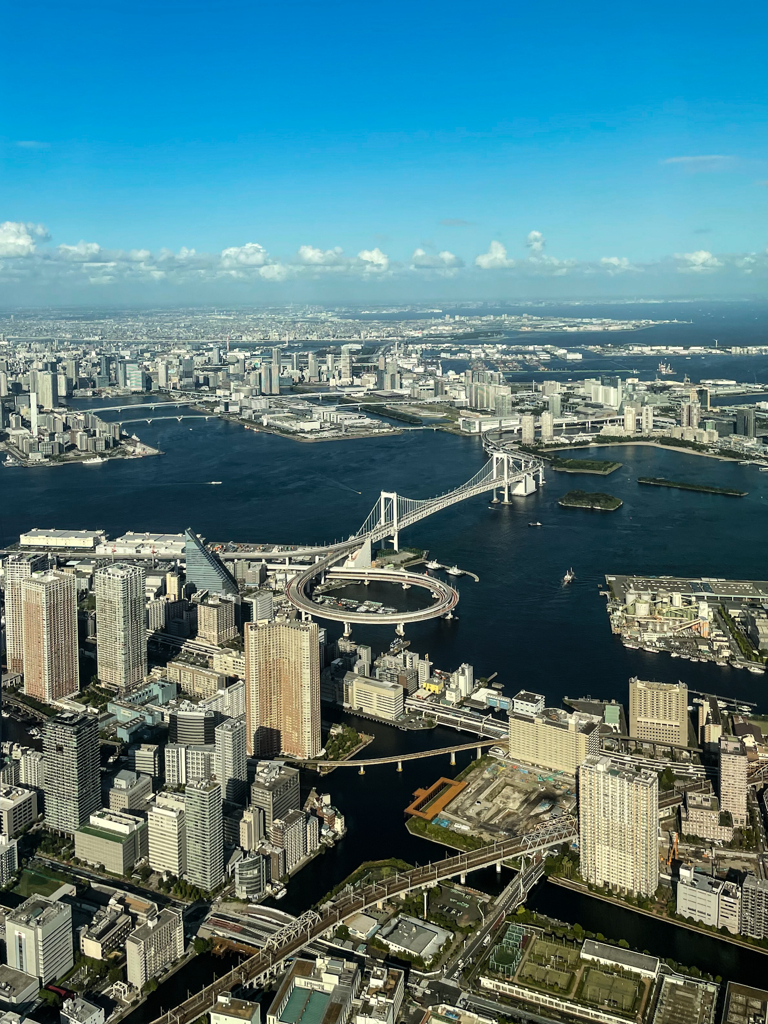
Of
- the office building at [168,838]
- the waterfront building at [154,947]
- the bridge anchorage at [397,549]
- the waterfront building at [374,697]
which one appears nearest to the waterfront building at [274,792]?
the office building at [168,838]

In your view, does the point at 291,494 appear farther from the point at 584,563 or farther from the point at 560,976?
the point at 560,976

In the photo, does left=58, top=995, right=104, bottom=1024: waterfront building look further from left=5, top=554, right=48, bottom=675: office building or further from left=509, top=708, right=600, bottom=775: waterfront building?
left=5, top=554, right=48, bottom=675: office building

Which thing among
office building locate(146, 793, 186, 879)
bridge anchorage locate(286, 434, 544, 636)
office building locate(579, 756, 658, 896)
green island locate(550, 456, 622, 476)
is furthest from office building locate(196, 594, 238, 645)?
green island locate(550, 456, 622, 476)

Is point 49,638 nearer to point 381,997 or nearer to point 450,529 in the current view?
point 381,997

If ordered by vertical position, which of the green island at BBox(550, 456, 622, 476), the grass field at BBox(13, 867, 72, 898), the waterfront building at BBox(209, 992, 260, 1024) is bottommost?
the waterfront building at BBox(209, 992, 260, 1024)

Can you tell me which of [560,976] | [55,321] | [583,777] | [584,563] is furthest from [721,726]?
[55,321]

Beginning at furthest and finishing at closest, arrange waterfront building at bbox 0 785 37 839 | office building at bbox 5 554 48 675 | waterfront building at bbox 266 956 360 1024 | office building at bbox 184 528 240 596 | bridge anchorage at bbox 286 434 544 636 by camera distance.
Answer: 1. office building at bbox 184 528 240 596
2. bridge anchorage at bbox 286 434 544 636
3. office building at bbox 5 554 48 675
4. waterfront building at bbox 0 785 37 839
5. waterfront building at bbox 266 956 360 1024
